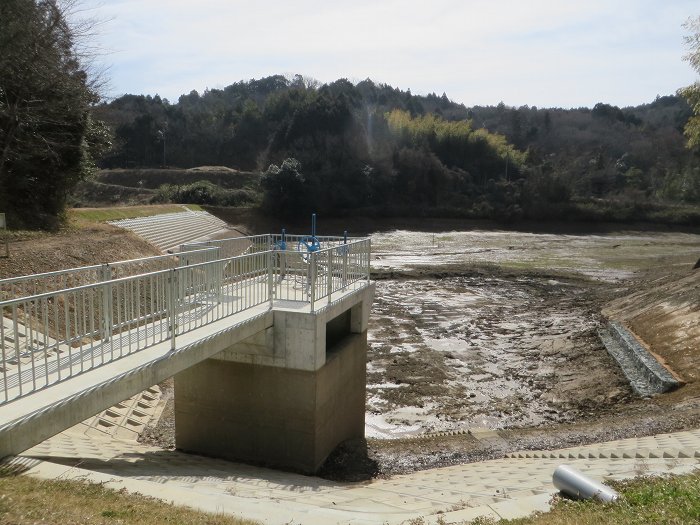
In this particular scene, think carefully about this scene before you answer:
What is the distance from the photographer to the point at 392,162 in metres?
69.8

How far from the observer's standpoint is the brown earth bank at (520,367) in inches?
435

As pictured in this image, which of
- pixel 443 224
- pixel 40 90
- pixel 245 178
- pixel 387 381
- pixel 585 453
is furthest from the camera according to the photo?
pixel 245 178

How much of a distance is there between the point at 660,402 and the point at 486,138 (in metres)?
73.9

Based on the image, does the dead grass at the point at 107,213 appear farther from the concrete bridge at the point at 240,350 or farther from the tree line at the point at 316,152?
the concrete bridge at the point at 240,350

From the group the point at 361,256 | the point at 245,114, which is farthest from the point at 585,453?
the point at 245,114

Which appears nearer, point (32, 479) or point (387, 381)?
point (32, 479)

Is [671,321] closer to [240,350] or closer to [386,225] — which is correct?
[240,350]

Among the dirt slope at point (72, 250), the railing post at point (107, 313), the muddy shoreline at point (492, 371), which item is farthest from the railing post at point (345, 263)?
the dirt slope at point (72, 250)

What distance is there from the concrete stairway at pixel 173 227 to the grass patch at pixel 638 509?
2458 centimetres

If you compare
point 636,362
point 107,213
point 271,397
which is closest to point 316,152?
point 107,213

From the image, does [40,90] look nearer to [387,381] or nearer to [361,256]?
[361,256]

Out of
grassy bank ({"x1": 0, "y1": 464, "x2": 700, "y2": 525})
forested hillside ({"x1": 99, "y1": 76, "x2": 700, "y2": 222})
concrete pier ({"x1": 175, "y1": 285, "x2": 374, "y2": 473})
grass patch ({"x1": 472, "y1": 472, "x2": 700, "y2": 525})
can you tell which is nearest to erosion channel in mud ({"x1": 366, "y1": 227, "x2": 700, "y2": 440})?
concrete pier ({"x1": 175, "y1": 285, "x2": 374, "y2": 473})

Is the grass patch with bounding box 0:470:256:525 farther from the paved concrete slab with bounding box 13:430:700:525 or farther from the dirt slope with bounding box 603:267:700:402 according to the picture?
the dirt slope with bounding box 603:267:700:402

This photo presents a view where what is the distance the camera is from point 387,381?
1611 centimetres
